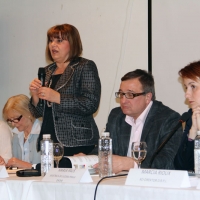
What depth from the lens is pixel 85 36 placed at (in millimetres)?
4402

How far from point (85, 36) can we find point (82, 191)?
8.99 ft

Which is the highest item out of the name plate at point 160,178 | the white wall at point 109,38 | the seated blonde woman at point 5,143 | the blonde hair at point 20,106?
the white wall at point 109,38

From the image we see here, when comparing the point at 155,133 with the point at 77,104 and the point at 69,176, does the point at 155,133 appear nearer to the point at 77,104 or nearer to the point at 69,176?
the point at 77,104

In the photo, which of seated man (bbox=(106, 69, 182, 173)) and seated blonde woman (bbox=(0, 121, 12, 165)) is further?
seated blonde woman (bbox=(0, 121, 12, 165))

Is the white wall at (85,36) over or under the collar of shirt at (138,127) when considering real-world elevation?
over

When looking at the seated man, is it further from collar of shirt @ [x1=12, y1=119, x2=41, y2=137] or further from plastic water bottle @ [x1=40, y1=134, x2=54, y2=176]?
collar of shirt @ [x1=12, y1=119, x2=41, y2=137]

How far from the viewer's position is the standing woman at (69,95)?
10.1 ft

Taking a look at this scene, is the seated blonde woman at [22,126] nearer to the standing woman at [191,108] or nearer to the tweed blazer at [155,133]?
the tweed blazer at [155,133]

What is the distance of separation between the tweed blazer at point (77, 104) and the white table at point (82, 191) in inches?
39.7

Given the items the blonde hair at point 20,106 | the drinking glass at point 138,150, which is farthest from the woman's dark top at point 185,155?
the blonde hair at point 20,106

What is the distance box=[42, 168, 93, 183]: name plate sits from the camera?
1.89m

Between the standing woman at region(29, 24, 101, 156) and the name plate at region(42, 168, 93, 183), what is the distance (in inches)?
43.2

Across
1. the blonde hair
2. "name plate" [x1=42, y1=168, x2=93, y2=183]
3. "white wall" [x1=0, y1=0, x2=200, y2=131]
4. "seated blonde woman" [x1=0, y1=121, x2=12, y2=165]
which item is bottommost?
"seated blonde woman" [x1=0, y1=121, x2=12, y2=165]

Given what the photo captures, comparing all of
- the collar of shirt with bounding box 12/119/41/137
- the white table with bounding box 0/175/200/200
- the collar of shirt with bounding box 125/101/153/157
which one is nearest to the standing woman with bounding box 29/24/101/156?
the collar of shirt with bounding box 125/101/153/157
